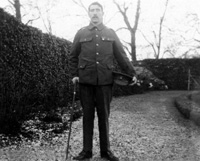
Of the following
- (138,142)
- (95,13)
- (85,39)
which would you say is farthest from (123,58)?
(138,142)

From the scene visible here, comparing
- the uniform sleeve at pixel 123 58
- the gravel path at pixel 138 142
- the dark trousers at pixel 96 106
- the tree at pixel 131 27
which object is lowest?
the gravel path at pixel 138 142

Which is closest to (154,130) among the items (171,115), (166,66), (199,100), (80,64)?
(171,115)

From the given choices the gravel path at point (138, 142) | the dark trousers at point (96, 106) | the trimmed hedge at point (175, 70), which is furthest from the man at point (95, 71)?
the trimmed hedge at point (175, 70)

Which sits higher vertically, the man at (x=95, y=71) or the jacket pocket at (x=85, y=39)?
the jacket pocket at (x=85, y=39)

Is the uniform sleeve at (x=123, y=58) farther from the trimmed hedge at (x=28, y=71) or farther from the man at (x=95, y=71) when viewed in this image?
the trimmed hedge at (x=28, y=71)

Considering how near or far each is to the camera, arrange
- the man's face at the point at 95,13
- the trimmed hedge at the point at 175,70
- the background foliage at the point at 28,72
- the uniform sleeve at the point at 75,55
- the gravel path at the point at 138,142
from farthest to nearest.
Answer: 1. the trimmed hedge at the point at 175,70
2. the background foliage at the point at 28,72
3. the gravel path at the point at 138,142
4. the uniform sleeve at the point at 75,55
5. the man's face at the point at 95,13

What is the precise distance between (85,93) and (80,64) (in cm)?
42

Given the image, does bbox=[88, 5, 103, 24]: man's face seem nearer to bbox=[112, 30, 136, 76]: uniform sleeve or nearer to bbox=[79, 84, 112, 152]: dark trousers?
bbox=[112, 30, 136, 76]: uniform sleeve

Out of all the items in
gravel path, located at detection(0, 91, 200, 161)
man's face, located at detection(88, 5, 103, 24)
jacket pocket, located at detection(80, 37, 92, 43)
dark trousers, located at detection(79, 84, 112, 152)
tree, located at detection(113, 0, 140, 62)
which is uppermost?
tree, located at detection(113, 0, 140, 62)

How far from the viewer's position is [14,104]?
5680 millimetres

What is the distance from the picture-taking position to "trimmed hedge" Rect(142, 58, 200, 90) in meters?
19.2

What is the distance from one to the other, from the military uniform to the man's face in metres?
0.09

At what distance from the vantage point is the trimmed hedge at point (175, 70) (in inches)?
758

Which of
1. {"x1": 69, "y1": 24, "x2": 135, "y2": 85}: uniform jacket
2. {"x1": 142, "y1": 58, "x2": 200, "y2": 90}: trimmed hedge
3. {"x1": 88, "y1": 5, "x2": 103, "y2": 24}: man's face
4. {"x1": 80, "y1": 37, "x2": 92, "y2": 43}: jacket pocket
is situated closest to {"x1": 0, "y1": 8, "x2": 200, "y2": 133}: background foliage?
{"x1": 69, "y1": 24, "x2": 135, "y2": 85}: uniform jacket
